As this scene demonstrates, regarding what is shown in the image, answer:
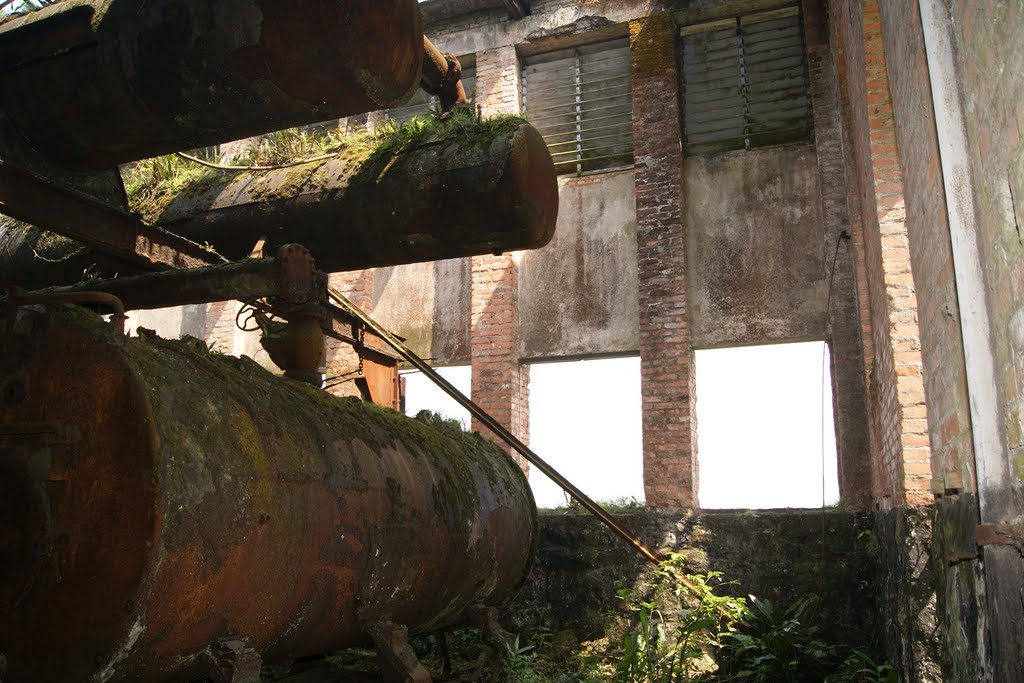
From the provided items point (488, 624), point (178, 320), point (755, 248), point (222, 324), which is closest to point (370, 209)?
point (488, 624)

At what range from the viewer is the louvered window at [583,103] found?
9203 millimetres

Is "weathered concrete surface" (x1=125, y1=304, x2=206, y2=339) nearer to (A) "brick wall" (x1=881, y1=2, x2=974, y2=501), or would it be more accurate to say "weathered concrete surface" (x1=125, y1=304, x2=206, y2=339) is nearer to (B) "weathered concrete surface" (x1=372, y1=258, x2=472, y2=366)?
(B) "weathered concrete surface" (x1=372, y1=258, x2=472, y2=366)

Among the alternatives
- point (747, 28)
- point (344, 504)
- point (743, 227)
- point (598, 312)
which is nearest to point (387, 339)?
point (344, 504)

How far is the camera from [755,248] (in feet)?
27.1

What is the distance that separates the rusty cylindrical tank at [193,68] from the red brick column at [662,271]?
494cm

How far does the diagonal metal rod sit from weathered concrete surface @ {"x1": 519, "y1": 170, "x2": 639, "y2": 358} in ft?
8.03

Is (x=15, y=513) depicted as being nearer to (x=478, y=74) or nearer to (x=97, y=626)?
(x=97, y=626)

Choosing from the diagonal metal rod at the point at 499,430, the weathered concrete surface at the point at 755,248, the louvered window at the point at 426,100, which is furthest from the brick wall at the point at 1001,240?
the louvered window at the point at 426,100

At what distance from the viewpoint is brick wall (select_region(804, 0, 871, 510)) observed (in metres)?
7.29

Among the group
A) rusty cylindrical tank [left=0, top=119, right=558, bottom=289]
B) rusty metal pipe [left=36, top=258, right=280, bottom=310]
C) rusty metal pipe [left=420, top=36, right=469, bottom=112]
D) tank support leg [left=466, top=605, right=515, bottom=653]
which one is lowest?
tank support leg [left=466, top=605, right=515, bottom=653]

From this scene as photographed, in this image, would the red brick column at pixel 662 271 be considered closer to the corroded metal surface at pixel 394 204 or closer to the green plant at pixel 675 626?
the green plant at pixel 675 626

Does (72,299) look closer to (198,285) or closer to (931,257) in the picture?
(198,285)

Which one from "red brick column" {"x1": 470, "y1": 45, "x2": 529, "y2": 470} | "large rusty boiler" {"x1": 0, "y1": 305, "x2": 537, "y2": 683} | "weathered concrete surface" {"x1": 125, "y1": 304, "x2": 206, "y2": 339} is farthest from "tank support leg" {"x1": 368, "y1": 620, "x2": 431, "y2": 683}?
"weathered concrete surface" {"x1": 125, "y1": 304, "x2": 206, "y2": 339}

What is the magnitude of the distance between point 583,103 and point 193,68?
6.64 metres
